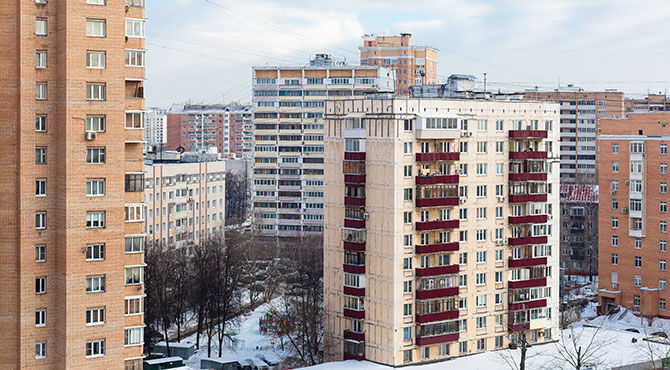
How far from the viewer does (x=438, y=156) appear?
4356 cm

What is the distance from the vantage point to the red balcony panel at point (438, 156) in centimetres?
4306

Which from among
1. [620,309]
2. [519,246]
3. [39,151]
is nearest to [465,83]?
[519,246]

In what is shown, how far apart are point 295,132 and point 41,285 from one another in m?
56.4

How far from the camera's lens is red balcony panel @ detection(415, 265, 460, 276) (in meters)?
43.2

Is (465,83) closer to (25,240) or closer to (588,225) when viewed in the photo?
(25,240)

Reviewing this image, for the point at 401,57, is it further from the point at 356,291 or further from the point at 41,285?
the point at 41,285

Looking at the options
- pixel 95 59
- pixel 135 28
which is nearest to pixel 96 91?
pixel 95 59

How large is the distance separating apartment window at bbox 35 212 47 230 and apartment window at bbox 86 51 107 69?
195 inches

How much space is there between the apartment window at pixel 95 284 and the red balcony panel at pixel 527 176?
21739 mm

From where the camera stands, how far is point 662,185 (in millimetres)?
59406

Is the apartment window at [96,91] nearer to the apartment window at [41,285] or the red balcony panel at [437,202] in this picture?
the apartment window at [41,285]

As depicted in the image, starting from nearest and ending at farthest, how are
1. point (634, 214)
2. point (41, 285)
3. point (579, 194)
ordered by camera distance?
point (41, 285) < point (634, 214) < point (579, 194)

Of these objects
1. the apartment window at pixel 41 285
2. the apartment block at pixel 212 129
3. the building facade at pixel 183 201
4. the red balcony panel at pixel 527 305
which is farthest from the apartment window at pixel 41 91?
the apartment block at pixel 212 129

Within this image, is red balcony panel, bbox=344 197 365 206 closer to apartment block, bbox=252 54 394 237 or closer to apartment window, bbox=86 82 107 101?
apartment window, bbox=86 82 107 101
